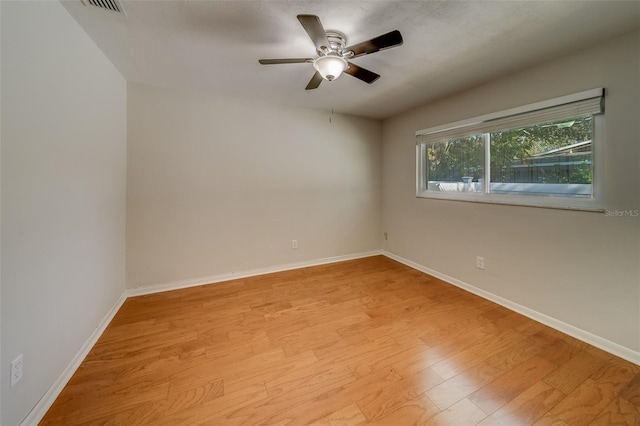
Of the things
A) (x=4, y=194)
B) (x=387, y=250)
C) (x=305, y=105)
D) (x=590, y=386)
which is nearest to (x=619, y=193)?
(x=590, y=386)

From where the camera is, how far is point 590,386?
1.41 meters

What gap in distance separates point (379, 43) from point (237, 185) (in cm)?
224

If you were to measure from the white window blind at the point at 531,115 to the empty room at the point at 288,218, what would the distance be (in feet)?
0.05

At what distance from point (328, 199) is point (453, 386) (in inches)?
103

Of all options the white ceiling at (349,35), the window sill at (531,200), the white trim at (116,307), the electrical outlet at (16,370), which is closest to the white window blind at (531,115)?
the white ceiling at (349,35)

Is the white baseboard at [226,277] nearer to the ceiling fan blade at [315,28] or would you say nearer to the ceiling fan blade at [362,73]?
the ceiling fan blade at [362,73]

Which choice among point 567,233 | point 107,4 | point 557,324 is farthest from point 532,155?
point 107,4

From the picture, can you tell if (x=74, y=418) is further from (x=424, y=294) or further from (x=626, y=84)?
(x=626, y=84)

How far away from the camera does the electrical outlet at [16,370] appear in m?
1.08

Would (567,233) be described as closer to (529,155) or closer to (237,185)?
(529,155)

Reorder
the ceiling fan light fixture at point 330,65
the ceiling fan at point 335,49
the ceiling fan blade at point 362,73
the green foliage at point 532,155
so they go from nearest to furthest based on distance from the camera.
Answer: the ceiling fan at point 335,49
the ceiling fan light fixture at point 330,65
the ceiling fan blade at point 362,73
the green foliage at point 532,155

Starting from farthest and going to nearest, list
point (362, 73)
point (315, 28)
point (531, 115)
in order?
1. point (531, 115)
2. point (362, 73)
3. point (315, 28)

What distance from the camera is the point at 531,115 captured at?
212 cm

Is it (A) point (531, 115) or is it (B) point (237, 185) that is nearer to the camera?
(A) point (531, 115)
